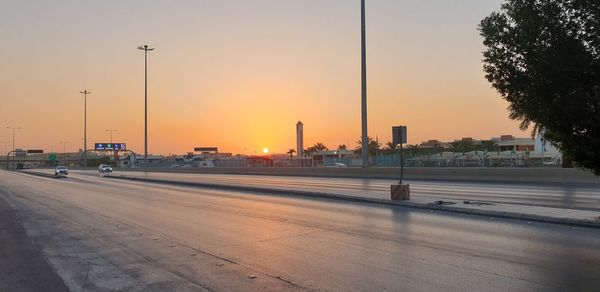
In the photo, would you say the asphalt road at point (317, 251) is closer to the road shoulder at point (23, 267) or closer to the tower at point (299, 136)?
the road shoulder at point (23, 267)

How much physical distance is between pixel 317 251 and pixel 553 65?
19.8 feet

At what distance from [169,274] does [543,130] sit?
10.3m

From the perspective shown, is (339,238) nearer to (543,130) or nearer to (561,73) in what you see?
(561,73)

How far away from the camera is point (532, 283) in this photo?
7043 millimetres

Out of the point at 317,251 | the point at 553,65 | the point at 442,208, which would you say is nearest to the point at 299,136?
the point at 442,208

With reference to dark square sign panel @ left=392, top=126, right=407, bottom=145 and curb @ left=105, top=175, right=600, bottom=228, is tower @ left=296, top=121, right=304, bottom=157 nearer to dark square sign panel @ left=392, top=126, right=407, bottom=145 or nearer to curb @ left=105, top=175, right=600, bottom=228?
curb @ left=105, top=175, right=600, bottom=228

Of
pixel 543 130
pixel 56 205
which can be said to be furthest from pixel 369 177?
pixel 543 130

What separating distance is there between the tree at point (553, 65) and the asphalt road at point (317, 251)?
7.06 feet

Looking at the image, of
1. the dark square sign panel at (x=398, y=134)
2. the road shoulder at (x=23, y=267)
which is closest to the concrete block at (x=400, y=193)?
the dark square sign panel at (x=398, y=134)

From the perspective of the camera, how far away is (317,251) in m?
9.66

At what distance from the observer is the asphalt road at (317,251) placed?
24.3 ft

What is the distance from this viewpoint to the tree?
37.0 ft

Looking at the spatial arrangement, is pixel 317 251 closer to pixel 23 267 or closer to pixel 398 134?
pixel 23 267

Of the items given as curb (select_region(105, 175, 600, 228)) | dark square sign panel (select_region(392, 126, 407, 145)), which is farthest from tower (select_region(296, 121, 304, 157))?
dark square sign panel (select_region(392, 126, 407, 145))
